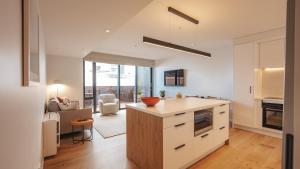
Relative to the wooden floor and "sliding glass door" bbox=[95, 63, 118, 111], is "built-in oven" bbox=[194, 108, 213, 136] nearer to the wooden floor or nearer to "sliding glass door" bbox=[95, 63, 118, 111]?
the wooden floor

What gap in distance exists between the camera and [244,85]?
13.5 ft

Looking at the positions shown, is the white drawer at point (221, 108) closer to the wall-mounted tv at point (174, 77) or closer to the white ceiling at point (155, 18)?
the white ceiling at point (155, 18)

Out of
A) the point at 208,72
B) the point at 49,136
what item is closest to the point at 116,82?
the point at 208,72

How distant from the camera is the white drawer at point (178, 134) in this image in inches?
76.2

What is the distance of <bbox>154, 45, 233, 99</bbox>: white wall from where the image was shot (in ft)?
16.4

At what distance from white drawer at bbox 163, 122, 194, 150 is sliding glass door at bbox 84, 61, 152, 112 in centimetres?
515

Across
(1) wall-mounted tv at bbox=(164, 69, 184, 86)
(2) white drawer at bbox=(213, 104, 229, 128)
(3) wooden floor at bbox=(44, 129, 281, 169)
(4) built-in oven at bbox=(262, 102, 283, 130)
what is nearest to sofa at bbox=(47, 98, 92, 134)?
(3) wooden floor at bbox=(44, 129, 281, 169)

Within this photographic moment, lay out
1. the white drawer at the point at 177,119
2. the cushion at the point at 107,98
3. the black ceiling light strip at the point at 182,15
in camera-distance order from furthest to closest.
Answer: the cushion at the point at 107,98 → the black ceiling light strip at the point at 182,15 → the white drawer at the point at 177,119

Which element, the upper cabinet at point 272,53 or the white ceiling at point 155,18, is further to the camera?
the upper cabinet at point 272,53

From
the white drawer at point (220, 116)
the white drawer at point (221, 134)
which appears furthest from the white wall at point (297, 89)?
the white drawer at point (221, 134)

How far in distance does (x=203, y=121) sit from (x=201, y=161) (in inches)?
25.5

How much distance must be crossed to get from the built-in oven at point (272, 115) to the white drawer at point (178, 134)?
2620mm

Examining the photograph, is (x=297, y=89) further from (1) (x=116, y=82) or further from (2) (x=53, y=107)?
(1) (x=116, y=82)

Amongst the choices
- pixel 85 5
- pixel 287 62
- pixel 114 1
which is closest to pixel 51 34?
pixel 85 5
